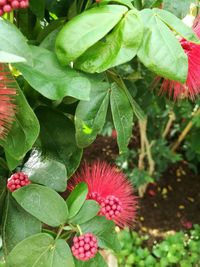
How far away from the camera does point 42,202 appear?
593 millimetres

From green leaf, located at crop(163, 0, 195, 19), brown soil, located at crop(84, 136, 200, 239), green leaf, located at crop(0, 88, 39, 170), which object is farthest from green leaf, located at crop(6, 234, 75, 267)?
brown soil, located at crop(84, 136, 200, 239)

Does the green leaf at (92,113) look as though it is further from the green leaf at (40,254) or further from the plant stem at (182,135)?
the plant stem at (182,135)

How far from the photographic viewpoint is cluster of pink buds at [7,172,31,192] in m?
0.61

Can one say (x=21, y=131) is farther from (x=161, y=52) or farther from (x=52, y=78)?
(x=161, y=52)

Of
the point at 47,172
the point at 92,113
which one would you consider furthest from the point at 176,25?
the point at 47,172

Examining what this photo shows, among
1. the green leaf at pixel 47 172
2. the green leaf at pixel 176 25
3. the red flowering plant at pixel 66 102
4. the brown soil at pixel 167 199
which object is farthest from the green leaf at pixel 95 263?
the brown soil at pixel 167 199

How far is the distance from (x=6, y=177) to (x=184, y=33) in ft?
1.09

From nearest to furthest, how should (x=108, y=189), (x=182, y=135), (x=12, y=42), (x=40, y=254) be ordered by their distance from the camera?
(x=12, y=42), (x=40, y=254), (x=108, y=189), (x=182, y=135)

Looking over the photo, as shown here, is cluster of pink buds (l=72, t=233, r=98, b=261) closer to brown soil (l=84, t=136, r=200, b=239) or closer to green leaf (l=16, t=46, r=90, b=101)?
green leaf (l=16, t=46, r=90, b=101)

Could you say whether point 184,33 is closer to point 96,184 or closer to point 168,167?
point 96,184

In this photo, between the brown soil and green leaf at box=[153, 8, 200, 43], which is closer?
green leaf at box=[153, 8, 200, 43]

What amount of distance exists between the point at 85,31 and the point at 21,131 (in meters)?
0.14

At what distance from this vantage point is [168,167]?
225 cm

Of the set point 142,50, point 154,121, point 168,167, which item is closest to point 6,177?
point 142,50
